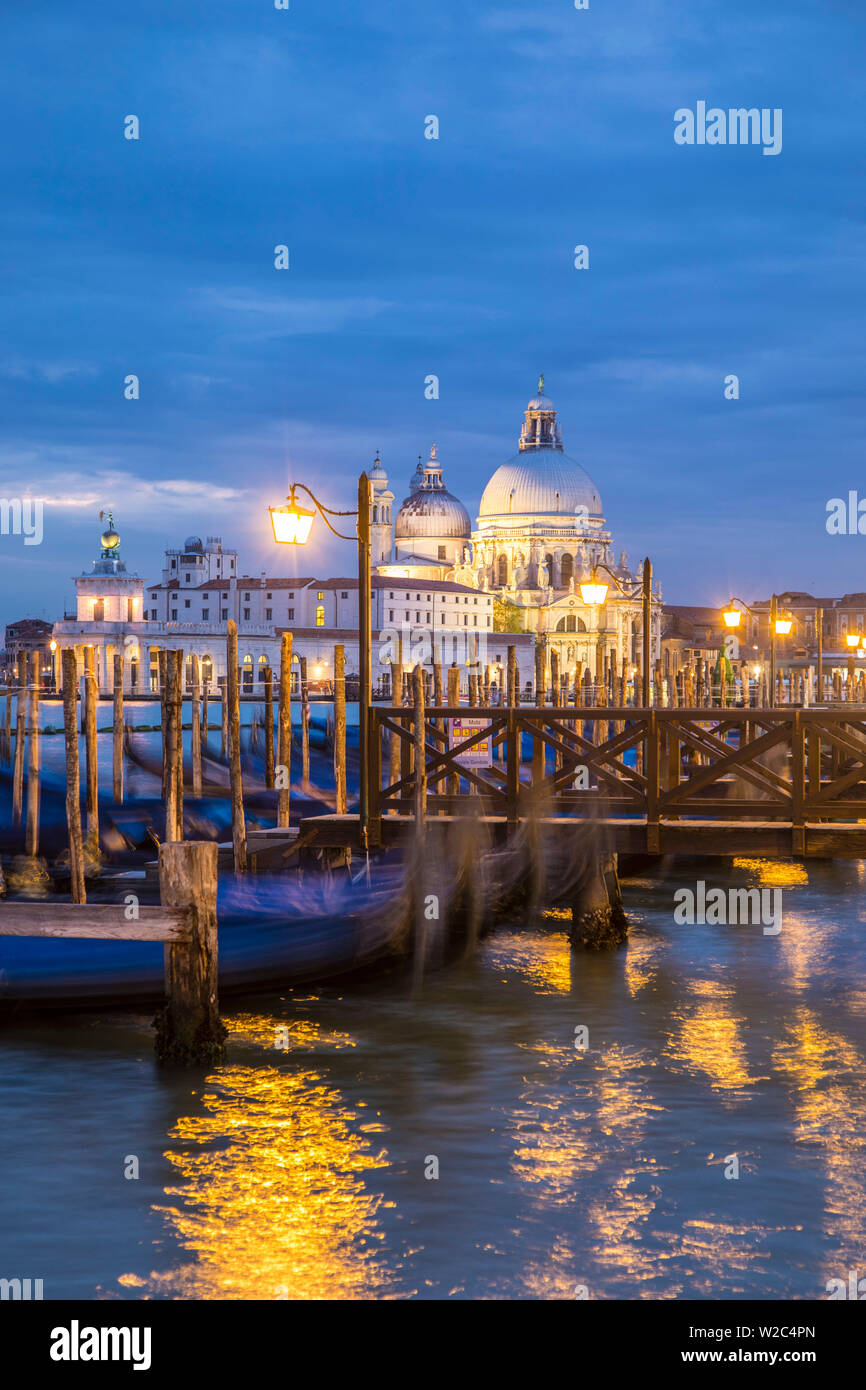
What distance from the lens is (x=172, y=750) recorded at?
11445mm

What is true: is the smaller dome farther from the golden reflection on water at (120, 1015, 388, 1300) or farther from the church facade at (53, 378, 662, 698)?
the golden reflection on water at (120, 1015, 388, 1300)

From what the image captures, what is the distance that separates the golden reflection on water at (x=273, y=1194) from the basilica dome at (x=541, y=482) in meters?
87.4

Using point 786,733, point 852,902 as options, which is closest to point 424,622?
point 852,902

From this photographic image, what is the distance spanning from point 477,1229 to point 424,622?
241 ft

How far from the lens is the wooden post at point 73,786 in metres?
10.8

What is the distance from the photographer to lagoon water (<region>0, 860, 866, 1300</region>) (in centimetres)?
604

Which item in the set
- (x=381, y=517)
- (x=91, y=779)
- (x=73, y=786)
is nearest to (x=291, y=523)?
(x=73, y=786)

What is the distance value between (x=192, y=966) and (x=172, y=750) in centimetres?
332

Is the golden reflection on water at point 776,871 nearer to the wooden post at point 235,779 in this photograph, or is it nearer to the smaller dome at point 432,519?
the wooden post at point 235,779

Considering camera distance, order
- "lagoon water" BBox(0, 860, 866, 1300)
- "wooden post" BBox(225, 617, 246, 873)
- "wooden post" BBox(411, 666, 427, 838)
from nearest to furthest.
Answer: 1. "lagoon water" BBox(0, 860, 866, 1300)
2. "wooden post" BBox(411, 666, 427, 838)
3. "wooden post" BBox(225, 617, 246, 873)
